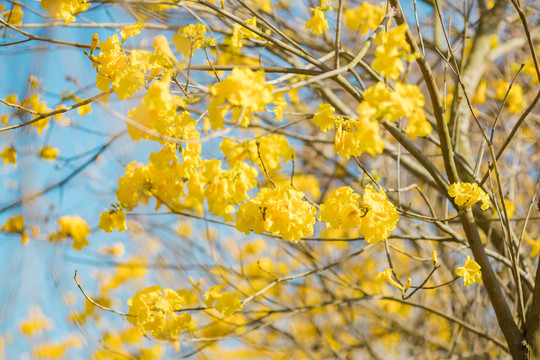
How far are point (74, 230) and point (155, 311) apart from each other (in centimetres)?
93

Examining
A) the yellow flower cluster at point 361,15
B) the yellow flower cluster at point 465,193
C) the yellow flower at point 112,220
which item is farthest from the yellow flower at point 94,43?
the yellow flower cluster at point 361,15

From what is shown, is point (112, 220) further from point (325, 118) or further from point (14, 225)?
point (325, 118)

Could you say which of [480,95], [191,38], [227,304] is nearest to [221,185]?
[227,304]

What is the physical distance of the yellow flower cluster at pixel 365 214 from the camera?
174cm

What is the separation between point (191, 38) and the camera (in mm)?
1765

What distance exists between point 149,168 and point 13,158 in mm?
939

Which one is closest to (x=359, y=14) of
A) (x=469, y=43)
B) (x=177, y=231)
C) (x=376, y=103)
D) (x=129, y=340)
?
(x=469, y=43)

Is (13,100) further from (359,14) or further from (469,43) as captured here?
(469,43)

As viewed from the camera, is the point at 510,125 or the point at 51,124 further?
the point at 510,125

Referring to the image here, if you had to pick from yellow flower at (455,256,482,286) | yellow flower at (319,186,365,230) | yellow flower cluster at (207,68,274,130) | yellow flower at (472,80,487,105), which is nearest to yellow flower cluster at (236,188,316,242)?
yellow flower at (319,186,365,230)

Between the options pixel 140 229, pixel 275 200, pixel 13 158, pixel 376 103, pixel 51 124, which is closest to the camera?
pixel 376 103

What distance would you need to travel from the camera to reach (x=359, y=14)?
354cm

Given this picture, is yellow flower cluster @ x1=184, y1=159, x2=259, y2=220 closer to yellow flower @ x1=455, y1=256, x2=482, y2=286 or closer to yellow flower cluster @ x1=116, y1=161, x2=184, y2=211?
yellow flower cluster @ x1=116, y1=161, x2=184, y2=211

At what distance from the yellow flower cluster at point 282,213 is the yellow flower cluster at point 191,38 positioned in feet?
2.05
